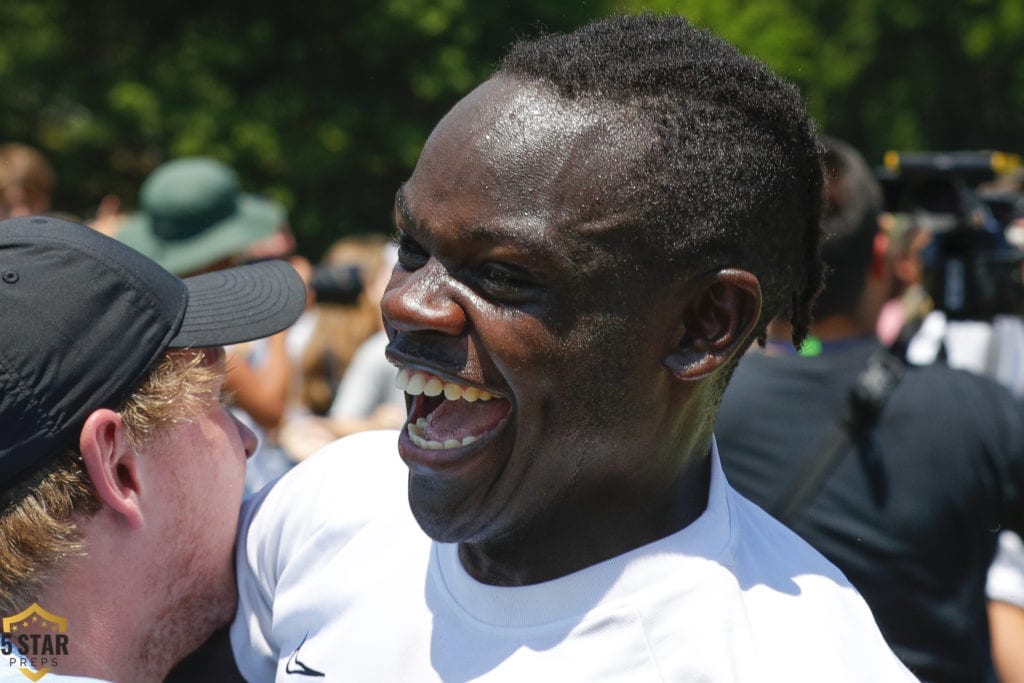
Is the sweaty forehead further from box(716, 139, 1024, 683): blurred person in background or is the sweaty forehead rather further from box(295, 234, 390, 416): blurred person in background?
box(295, 234, 390, 416): blurred person in background

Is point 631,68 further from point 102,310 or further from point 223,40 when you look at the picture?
point 223,40

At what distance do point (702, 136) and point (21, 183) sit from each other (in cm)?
514

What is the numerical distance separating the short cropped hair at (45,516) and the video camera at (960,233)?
8.75 feet

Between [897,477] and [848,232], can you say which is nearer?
[897,477]

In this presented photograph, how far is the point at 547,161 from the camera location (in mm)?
1607

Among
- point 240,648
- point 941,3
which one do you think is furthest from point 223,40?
point 941,3

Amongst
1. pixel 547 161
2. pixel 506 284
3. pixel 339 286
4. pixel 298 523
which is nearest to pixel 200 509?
pixel 298 523

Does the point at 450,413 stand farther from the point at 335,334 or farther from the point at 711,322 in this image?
the point at 335,334

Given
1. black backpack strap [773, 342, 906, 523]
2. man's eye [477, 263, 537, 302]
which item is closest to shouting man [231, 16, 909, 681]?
man's eye [477, 263, 537, 302]

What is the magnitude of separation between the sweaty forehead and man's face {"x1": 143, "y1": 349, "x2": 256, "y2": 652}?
569 mm

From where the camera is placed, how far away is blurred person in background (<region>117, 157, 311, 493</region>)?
4.43 metres

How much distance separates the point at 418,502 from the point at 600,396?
1.00ft

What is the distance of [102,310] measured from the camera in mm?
1768

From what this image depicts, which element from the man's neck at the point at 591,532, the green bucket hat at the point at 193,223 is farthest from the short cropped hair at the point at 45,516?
the green bucket hat at the point at 193,223
